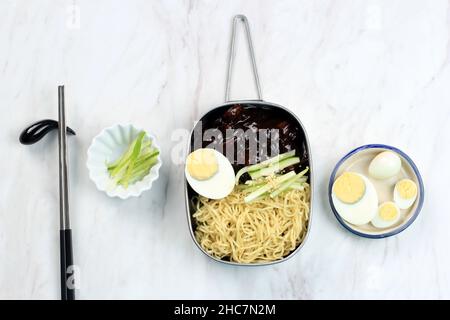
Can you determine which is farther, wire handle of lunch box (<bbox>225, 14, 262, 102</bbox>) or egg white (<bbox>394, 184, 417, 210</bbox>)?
wire handle of lunch box (<bbox>225, 14, 262, 102</bbox>)

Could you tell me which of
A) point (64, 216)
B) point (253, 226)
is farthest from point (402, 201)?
→ point (64, 216)

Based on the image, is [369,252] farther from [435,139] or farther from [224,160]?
[224,160]

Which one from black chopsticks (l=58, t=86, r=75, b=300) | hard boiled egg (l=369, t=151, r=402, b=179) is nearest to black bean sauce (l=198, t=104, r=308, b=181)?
hard boiled egg (l=369, t=151, r=402, b=179)

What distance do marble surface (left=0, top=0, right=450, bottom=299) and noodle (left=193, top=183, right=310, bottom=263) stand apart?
0.13 meters

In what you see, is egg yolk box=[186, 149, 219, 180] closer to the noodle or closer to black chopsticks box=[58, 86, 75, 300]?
the noodle

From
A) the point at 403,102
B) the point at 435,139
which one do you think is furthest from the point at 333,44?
the point at 435,139

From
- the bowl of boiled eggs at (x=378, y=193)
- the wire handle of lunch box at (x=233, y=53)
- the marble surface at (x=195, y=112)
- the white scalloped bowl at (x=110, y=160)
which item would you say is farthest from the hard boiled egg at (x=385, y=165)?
the white scalloped bowl at (x=110, y=160)

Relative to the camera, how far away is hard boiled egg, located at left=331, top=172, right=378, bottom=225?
1.73 metres

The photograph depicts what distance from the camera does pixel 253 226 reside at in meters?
1.73

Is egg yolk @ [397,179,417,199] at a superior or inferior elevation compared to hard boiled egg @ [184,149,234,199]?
inferior

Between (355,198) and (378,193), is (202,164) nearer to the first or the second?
(355,198)

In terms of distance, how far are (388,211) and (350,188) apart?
0.46 feet

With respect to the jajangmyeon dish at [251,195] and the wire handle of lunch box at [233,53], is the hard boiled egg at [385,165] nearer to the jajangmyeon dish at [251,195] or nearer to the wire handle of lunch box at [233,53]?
the jajangmyeon dish at [251,195]
